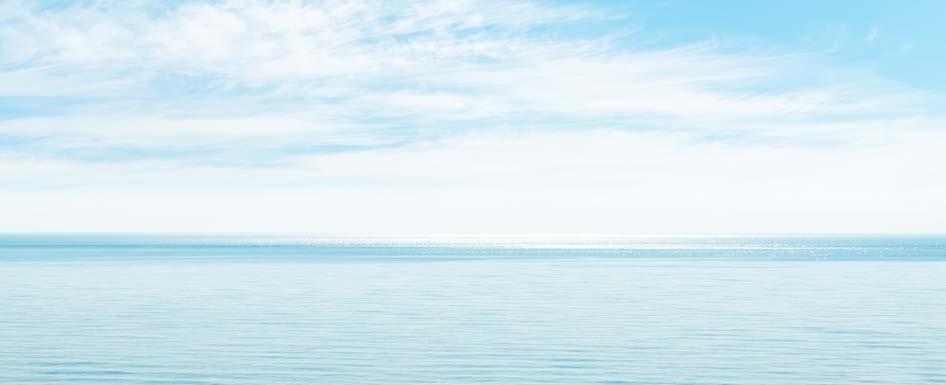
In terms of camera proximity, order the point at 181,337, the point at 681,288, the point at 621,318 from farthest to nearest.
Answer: the point at 681,288 → the point at 621,318 → the point at 181,337

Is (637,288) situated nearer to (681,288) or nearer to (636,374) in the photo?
(681,288)

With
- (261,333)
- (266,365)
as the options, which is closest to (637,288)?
(261,333)

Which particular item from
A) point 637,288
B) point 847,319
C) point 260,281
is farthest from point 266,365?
point 260,281

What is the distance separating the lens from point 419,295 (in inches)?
2167

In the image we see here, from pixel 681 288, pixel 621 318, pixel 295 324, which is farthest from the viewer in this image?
pixel 681 288

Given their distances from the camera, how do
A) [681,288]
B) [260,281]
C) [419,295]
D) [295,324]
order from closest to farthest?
[295,324]
[419,295]
[681,288]
[260,281]

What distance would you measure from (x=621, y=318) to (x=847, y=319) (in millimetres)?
9631

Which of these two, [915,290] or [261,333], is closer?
[261,333]

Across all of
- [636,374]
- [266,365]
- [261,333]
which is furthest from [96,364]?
[636,374]

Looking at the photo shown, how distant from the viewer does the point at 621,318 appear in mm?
40969

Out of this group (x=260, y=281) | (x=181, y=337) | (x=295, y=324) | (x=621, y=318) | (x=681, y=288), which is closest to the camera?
(x=181, y=337)

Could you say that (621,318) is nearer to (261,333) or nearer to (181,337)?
(261,333)

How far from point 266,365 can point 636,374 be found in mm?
10735

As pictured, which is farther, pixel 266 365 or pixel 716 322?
pixel 716 322
